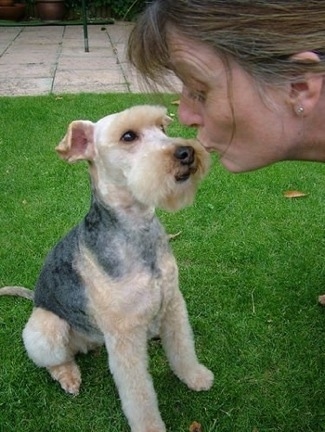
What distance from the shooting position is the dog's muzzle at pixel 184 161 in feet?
6.66

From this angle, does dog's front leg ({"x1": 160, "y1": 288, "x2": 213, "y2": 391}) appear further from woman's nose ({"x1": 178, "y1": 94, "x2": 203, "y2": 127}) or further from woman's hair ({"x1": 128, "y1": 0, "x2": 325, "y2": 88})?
woman's hair ({"x1": 128, "y1": 0, "x2": 325, "y2": 88})

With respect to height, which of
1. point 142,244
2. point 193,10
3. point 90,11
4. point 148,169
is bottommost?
point 90,11

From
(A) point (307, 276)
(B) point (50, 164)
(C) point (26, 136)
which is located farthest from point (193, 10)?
(C) point (26, 136)

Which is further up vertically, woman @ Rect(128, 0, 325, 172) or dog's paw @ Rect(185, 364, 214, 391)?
woman @ Rect(128, 0, 325, 172)

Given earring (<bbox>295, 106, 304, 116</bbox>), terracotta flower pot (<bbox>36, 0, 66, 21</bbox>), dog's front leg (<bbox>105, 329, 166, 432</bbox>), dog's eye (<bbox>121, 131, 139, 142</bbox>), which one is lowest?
terracotta flower pot (<bbox>36, 0, 66, 21</bbox>)

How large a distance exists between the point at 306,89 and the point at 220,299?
1827mm

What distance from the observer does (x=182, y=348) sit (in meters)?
2.49

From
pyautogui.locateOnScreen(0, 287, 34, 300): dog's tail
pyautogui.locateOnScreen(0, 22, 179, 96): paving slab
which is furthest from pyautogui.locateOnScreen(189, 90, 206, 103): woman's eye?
pyautogui.locateOnScreen(0, 22, 179, 96): paving slab

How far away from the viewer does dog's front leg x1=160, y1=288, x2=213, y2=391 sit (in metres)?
2.42

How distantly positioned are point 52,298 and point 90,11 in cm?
1086

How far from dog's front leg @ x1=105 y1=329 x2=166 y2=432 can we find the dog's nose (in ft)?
2.40

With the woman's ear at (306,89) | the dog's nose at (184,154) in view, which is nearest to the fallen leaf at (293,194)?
the dog's nose at (184,154)

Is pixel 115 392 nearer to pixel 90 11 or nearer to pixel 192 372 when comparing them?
pixel 192 372

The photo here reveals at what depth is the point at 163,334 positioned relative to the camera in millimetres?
2506
